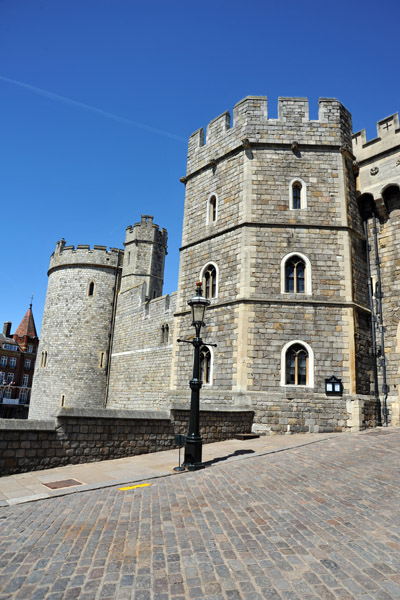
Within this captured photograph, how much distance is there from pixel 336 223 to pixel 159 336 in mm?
11513

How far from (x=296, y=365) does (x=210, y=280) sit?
4.25m

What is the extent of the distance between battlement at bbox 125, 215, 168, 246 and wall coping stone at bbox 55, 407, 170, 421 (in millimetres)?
20506

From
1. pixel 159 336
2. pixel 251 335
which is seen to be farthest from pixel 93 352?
pixel 251 335

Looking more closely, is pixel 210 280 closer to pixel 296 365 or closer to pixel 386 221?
pixel 296 365

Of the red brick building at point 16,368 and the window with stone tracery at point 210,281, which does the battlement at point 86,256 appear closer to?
the window with stone tracery at point 210,281

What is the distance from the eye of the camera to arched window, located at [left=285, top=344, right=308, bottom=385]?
11875mm

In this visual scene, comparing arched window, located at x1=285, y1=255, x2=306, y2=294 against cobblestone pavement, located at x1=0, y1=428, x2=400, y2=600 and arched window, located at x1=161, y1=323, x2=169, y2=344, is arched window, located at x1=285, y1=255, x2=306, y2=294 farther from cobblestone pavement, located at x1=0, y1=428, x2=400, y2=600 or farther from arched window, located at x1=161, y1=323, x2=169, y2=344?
arched window, located at x1=161, y1=323, x2=169, y2=344

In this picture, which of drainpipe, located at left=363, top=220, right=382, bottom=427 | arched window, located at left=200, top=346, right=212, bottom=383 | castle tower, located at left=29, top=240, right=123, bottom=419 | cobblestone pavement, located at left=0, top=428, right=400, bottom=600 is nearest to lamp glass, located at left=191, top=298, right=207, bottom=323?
cobblestone pavement, located at left=0, top=428, right=400, bottom=600

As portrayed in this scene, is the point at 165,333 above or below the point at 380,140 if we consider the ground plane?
below

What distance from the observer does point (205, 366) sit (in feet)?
43.2

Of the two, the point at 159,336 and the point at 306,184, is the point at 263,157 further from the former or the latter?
the point at 159,336

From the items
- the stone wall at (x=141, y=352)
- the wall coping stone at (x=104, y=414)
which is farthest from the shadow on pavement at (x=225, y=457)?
the stone wall at (x=141, y=352)

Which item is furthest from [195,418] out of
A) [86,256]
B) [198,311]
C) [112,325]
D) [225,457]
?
[86,256]

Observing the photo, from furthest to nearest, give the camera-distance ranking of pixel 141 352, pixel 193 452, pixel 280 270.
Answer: pixel 141 352 < pixel 280 270 < pixel 193 452
